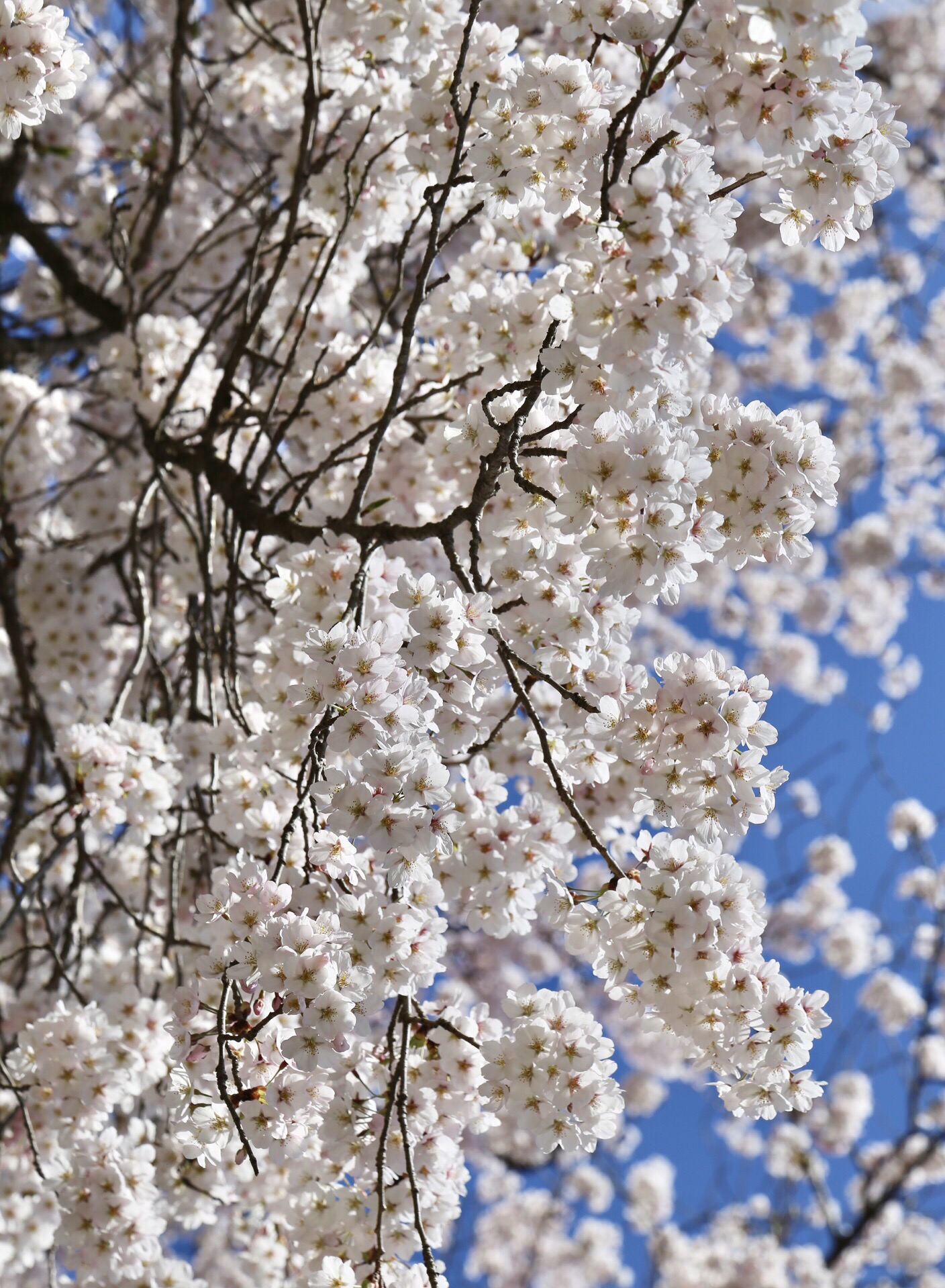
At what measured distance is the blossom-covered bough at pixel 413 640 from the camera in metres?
1.71

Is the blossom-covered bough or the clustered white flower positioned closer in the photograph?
the blossom-covered bough

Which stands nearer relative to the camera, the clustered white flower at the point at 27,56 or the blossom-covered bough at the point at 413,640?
the blossom-covered bough at the point at 413,640

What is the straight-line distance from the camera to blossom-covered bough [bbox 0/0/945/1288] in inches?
67.5

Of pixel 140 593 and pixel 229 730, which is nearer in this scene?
pixel 229 730

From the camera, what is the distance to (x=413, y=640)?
180 cm

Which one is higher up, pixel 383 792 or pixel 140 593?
pixel 140 593

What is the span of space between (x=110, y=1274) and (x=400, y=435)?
2.14 metres

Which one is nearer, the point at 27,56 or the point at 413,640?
the point at 413,640

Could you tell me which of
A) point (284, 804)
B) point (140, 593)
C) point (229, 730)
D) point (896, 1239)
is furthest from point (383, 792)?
point (896, 1239)

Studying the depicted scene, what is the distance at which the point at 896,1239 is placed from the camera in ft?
31.6

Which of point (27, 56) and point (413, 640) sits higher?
point (27, 56)

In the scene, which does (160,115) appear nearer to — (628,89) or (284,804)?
(628,89)

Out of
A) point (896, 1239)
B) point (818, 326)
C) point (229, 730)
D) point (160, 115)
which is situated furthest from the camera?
point (818, 326)

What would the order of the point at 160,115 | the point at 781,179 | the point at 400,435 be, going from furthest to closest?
the point at 160,115, the point at 400,435, the point at 781,179
